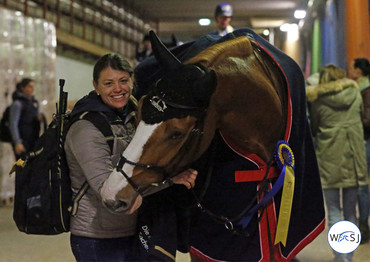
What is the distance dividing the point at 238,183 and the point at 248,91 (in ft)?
1.17

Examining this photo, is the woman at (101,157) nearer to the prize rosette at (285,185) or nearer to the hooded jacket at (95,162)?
the hooded jacket at (95,162)

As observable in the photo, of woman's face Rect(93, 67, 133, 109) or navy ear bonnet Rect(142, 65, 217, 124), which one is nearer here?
navy ear bonnet Rect(142, 65, 217, 124)

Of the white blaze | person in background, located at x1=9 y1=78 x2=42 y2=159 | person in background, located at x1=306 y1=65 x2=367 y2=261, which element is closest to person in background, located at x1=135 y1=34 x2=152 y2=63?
person in background, located at x1=306 y1=65 x2=367 y2=261

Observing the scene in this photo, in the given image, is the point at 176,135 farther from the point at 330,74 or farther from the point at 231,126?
the point at 330,74

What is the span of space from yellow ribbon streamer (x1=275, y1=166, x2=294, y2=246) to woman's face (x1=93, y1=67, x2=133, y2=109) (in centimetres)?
64

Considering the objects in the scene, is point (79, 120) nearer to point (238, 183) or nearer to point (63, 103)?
point (63, 103)

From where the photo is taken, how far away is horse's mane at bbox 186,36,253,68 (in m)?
1.84

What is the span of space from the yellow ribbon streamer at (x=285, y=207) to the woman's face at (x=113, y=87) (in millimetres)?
639

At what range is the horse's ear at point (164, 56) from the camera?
1.80 metres

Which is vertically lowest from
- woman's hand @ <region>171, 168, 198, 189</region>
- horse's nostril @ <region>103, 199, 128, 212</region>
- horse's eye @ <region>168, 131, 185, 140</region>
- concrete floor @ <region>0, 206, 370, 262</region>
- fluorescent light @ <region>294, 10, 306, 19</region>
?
concrete floor @ <region>0, 206, 370, 262</region>

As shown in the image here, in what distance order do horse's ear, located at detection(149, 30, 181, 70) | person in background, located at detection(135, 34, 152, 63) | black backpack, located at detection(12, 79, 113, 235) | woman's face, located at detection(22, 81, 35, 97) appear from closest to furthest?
horse's ear, located at detection(149, 30, 181, 70) → black backpack, located at detection(12, 79, 113, 235) → person in background, located at detection(135, 34, 152, 63) → woman's face, located at detection(22, 81, 35, 97)

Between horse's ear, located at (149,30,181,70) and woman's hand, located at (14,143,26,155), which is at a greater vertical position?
horse's ear, located at (149,30,181,70)

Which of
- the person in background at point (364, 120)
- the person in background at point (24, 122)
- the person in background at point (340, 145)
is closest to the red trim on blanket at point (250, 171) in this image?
the person in background at point (364, 120)

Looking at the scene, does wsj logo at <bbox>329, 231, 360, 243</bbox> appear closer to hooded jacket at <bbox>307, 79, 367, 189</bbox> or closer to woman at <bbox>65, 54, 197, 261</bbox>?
woman at <bbox>65, 54, 197, 261</bbox>
